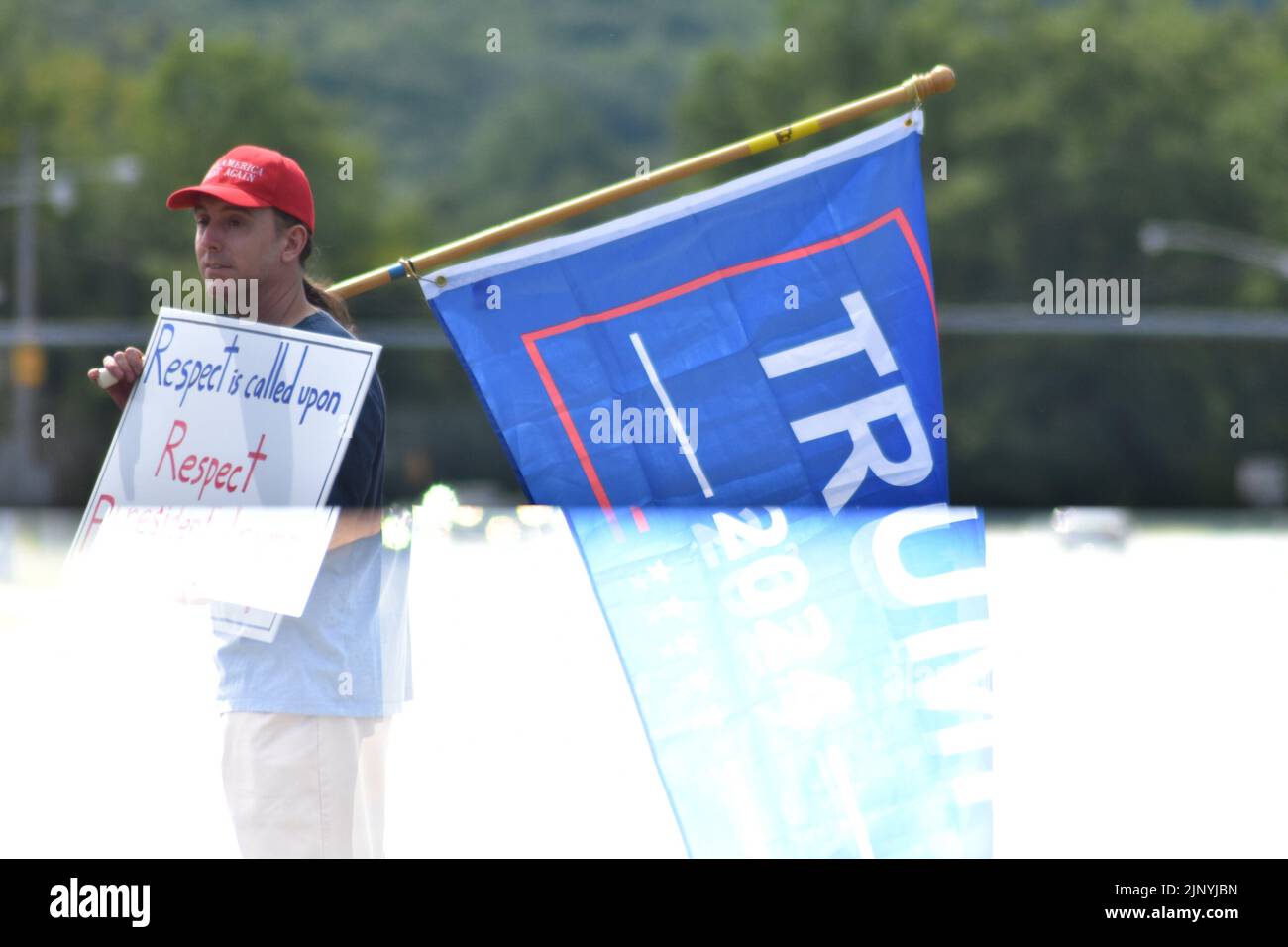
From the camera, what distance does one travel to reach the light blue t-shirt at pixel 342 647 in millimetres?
2691

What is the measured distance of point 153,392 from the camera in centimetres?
285

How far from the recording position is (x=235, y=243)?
2.93m

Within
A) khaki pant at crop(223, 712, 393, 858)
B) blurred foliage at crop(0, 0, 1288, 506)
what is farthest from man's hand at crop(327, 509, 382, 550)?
blurred foliage at crop(0, 0, 1288, 506)

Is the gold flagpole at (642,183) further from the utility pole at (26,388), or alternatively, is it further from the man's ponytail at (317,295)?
the utility pole at (26,388)

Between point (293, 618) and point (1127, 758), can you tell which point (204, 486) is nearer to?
point (293, 618)

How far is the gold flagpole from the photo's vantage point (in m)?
2.97

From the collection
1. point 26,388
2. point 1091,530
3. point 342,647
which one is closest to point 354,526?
point 342,647

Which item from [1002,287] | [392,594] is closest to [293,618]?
[392,594]

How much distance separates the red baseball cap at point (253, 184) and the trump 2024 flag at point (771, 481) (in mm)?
270

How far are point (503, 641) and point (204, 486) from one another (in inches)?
19.8

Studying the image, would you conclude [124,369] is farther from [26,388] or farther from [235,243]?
[26,388]

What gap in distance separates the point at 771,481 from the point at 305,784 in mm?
843

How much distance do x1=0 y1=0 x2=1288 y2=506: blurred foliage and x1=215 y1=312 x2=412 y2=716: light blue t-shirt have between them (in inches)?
1833
